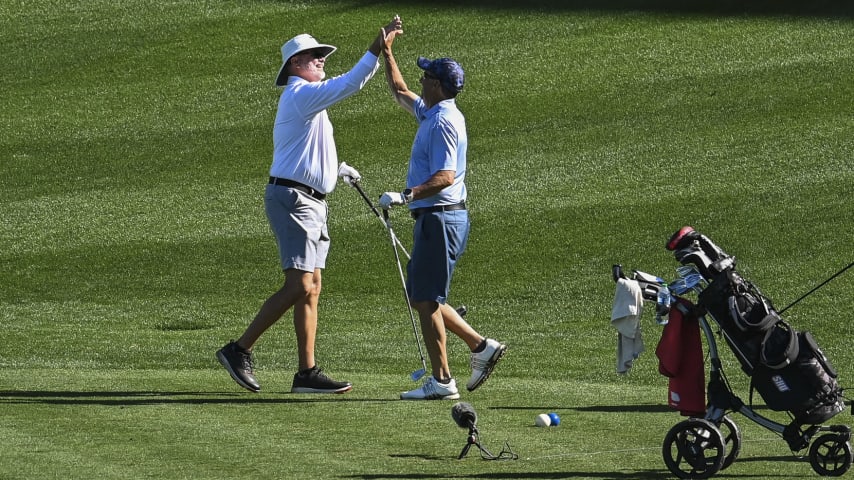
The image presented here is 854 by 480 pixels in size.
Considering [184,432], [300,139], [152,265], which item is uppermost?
[300,139]

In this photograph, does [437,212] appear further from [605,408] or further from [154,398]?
[154,398]

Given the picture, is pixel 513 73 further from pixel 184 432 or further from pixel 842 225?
pixel 184 432

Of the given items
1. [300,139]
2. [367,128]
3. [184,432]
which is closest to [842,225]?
[367,128]

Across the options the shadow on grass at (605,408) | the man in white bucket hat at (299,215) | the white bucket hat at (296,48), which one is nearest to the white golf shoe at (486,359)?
the shadow on grass at (605,408)

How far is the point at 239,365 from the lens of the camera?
851 cm

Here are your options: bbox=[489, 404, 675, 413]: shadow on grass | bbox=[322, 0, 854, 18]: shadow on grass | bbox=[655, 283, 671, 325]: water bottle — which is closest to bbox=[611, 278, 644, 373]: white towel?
bbox=[655, 283, 671, 325]: water bottle

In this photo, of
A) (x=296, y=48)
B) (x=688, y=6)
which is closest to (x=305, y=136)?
(x=296, y=48)

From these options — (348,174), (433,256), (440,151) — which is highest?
(440,151)

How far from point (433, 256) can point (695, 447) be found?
7.66 feet

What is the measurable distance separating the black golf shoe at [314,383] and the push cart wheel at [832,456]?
315 cm

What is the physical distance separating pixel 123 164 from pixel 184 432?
38.1ft

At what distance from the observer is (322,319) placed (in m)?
12.7

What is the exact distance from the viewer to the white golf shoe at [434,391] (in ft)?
27.2

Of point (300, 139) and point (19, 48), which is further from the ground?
point (300, 139)
